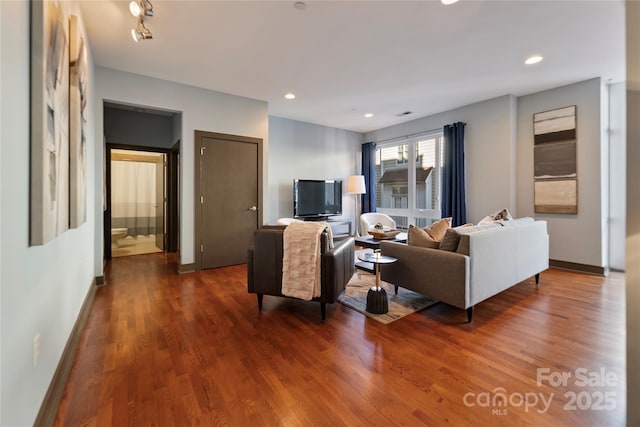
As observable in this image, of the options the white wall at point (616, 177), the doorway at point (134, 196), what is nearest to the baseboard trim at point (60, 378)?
the doorway at point (134, 196)

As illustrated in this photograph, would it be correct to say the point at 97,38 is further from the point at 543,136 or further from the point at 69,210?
the point at 543,136

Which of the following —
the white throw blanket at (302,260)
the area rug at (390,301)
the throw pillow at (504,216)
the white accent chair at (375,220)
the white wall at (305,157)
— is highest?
the white wall at (305,157)

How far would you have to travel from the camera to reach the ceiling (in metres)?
2.45

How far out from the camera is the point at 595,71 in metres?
3.68

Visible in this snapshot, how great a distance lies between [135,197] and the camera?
7043 millimetres

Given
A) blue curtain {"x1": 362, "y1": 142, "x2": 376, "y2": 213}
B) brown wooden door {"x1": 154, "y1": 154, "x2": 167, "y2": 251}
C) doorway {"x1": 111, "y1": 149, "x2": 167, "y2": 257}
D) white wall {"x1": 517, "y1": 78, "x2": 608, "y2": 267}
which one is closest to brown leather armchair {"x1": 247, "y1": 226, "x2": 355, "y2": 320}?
white wall {"x1": 517, "y1": 78, "x2": 608, "y2": 267}

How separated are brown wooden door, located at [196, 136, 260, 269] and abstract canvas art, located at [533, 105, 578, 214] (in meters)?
4.47

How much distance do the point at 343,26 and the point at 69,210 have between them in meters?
2.66

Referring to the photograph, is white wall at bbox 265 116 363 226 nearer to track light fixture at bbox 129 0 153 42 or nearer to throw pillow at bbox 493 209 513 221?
track light fixture at bbox 129 0 153 42

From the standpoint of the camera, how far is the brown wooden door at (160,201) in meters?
5.80

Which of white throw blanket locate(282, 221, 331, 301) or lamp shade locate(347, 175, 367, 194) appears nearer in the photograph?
white throw blanket locate(282, 221, 331, 301)

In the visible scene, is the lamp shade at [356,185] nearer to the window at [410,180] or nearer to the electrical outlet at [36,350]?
the window at [410,180]

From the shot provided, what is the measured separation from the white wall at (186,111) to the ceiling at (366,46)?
17cm

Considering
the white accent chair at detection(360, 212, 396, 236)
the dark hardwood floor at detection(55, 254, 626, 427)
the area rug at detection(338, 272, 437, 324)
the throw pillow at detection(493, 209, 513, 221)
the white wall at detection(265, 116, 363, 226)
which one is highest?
the white wall at detection(265, 116, 363, 226)
